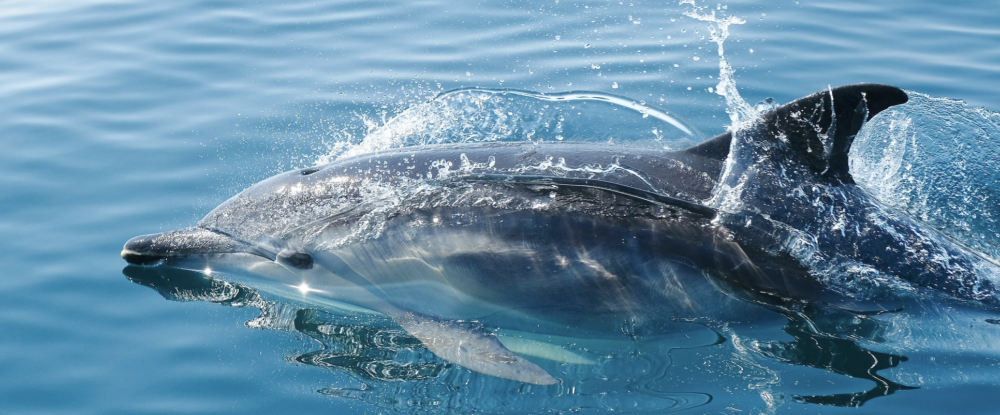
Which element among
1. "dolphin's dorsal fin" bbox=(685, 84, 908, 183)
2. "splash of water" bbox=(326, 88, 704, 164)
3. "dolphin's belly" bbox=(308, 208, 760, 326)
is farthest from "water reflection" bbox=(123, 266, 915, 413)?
"splash of water" bbox=(326, 88, 704, 164)

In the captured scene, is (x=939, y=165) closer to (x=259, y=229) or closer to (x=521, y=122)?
(x=521, y=122)

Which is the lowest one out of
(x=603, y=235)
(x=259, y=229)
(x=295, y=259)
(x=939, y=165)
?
(x=295, y=259)

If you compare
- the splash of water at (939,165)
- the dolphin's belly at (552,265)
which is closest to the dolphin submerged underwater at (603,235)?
the dolphin's belly at (552,265)

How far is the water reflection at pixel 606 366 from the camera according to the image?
5.57m

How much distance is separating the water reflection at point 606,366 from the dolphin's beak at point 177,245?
2.50ft

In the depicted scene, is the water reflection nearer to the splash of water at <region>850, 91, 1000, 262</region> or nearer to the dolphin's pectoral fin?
the dolphin's pectoral fin

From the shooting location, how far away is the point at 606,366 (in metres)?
5.97

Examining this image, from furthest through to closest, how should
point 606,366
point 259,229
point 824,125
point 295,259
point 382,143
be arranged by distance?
point 382,143, point 259,229, point 295,259, point 824,125, point 606,366

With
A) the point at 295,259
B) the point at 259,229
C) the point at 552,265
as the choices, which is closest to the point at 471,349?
the point at 552,265

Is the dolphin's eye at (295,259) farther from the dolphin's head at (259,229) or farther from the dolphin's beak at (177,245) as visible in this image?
the dolphin's beak at (177,245)

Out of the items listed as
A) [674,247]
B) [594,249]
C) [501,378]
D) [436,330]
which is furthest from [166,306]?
[674,247]

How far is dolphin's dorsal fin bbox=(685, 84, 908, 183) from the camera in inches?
232

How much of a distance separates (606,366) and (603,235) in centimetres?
92

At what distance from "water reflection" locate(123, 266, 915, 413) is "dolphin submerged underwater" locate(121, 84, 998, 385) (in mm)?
168
